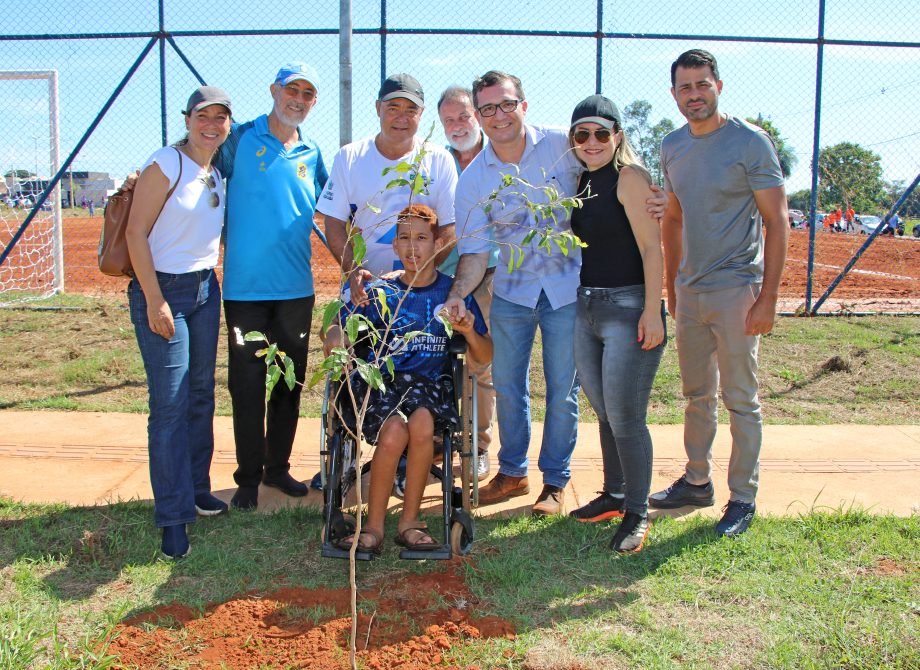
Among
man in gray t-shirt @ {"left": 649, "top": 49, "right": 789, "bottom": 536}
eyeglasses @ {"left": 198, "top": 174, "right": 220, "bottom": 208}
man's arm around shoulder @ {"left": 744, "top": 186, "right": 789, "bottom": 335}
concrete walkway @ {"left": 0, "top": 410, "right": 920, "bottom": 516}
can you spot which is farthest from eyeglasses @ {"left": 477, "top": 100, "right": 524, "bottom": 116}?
concrete walkway @ {"left": 0, "top": 410, "right": 920, "bottom": 516}

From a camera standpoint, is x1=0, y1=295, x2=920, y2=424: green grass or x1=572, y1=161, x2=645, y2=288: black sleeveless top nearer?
x1=572, y1=161, x2=645, y2=288: black sleeveless top

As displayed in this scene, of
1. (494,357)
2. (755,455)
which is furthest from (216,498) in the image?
(755,455)

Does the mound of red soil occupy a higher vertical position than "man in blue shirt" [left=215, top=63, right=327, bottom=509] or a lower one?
lower

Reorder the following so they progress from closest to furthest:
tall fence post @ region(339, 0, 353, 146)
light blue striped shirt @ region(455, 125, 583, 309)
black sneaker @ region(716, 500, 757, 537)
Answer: black sneaker @ region(716, 500, 757, 537)
light blue striped shirt @ region(455, 125, 583, 309)
tall fence post @ region(339, 0, 353, 146)

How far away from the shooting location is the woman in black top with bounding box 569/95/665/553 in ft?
11.5

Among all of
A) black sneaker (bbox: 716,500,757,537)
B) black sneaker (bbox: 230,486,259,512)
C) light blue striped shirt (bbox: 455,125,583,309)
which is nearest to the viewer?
black sneaker (bbox: 716,500,757,537)

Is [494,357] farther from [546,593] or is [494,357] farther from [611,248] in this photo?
[546,593]

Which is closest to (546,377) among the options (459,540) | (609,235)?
(609,235)

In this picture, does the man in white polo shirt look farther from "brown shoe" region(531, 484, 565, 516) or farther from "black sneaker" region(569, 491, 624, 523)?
"black sneaker" region(569, 491, 624, 523)

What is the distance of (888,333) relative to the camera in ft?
25.3

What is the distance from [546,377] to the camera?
414 cm

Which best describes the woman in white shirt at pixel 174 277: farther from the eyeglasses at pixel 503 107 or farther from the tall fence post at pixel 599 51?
the tall fence post at pixel 599 51

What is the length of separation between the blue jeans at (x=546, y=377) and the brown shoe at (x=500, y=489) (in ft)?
0.25

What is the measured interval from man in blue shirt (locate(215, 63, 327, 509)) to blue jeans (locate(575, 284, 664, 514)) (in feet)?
4.75
